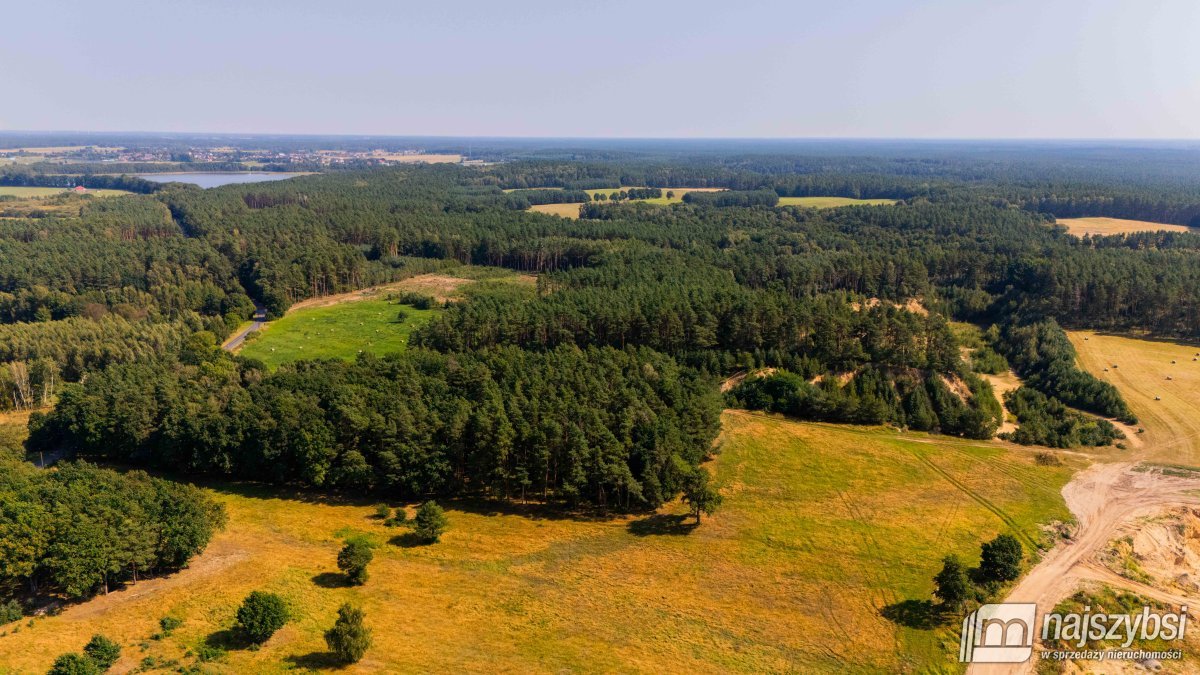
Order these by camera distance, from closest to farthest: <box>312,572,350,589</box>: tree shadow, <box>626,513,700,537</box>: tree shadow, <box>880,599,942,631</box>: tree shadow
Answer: <box>880,599,942,631</box>: tree shadow < <box>312,572,350,589</box>: tree shadow < <box>626,513,700,537</box>: tree shadow

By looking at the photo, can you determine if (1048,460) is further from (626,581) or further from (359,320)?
(359,320)

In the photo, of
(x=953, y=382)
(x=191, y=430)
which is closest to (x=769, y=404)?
(x=953, y=382)

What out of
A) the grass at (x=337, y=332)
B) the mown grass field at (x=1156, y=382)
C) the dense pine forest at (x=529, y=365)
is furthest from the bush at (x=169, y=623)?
the mown grass field at (x=1156, y=382)

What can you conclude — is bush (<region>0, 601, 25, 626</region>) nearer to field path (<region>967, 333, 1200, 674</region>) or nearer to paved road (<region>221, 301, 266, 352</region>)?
field path (<region>967, 333, 1200, 674</region>)

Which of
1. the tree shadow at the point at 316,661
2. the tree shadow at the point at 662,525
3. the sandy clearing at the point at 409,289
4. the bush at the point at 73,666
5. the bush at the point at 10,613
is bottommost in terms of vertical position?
the tree shadow at the point at 662,525

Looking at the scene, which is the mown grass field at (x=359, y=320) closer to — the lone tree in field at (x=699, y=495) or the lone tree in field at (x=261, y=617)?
the lone tree in field at (x=699, y=495)

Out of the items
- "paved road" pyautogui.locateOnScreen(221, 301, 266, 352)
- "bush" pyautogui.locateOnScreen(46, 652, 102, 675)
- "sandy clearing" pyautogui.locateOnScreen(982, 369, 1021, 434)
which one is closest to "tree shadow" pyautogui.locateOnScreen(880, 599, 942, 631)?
"sandy clearing" pyautogui.locateOnScreen(982, 369, 1021, 434)
